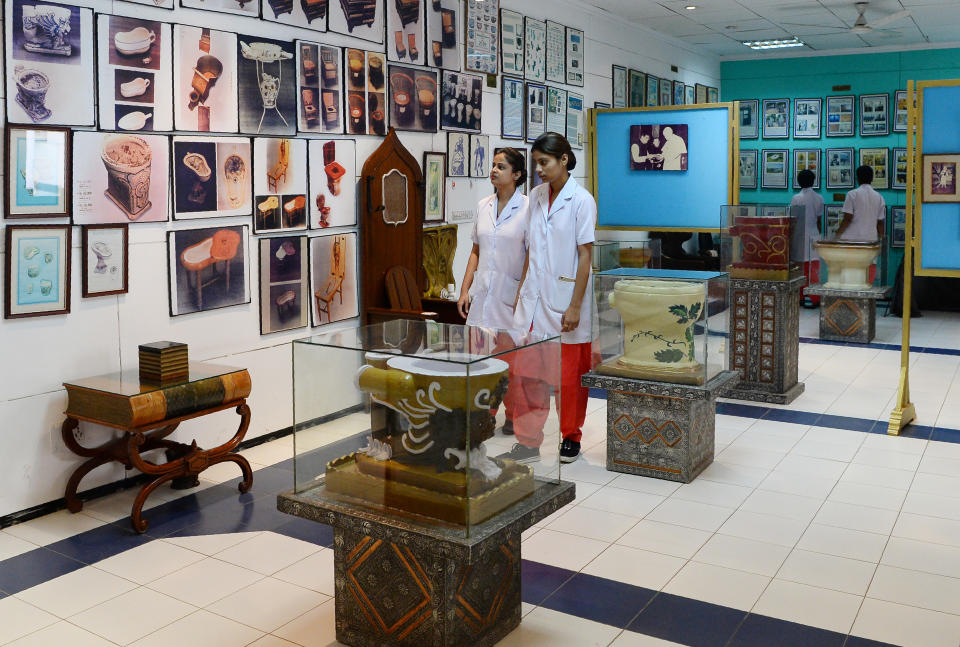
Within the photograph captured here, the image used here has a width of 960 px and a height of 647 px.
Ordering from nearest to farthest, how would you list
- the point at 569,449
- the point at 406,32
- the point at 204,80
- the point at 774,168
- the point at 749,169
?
the point at 204,80 → the point at 569,449 → the point at 406,32 → the point at 774,168 → the point at 749,169

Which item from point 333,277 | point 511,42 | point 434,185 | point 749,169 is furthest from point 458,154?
point 749,169

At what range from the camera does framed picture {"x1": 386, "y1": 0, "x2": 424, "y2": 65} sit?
6.79 m

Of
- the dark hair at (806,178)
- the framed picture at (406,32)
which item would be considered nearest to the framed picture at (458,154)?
the framed picture at (406,32)

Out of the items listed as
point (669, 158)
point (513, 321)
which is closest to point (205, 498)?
point (513, 321)

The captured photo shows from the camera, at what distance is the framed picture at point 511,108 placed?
835 cm

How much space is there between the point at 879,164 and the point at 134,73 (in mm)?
10977

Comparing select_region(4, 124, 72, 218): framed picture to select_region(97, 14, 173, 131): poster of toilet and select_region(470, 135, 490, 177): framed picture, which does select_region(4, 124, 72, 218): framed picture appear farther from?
select_region(470, 135, 490, 177): framed picture

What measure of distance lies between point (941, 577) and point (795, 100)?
11.1 metres

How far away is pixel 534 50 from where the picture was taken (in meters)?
8.73

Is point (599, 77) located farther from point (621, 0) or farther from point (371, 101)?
point (371, 101)

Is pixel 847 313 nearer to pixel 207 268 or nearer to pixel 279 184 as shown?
pixel 279 184

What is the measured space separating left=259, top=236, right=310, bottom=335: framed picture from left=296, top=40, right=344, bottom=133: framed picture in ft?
2.61

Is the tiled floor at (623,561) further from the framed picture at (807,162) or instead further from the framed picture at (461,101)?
the framed picture at (807,162)

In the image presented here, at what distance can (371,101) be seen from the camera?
21.8ft
